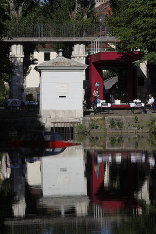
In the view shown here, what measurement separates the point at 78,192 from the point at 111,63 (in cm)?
4182

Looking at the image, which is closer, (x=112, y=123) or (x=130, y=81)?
(x=112, y=123)

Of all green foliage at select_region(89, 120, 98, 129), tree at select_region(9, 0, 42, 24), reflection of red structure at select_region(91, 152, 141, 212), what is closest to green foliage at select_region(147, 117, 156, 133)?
green foliage at select_region(89, 120, 98, 129)

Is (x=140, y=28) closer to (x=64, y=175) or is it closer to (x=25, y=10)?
(x=25, y=10)

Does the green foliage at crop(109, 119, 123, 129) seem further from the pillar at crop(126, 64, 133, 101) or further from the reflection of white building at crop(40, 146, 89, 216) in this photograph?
the reflection of white building at crop(40, 146, 89, 216)

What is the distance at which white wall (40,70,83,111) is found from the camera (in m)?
44.2

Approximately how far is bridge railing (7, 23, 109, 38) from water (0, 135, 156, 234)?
35388 mm

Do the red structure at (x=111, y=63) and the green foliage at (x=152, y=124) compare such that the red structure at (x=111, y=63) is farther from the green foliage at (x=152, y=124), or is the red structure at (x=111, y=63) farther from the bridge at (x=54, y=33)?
the green foliage at (x=152, y=124)

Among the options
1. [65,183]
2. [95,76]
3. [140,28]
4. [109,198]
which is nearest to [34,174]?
[65,183]

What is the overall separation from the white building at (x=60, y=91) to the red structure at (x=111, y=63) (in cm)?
1081

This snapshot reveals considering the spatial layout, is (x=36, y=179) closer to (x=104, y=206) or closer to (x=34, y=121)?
(x=104, y=206)

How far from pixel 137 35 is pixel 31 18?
22.7 m

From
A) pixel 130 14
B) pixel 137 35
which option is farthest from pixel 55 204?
pixel 130 14

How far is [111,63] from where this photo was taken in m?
58.2

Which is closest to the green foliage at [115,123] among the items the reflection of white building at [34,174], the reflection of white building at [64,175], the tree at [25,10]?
the reflection of white building at [64,175]
